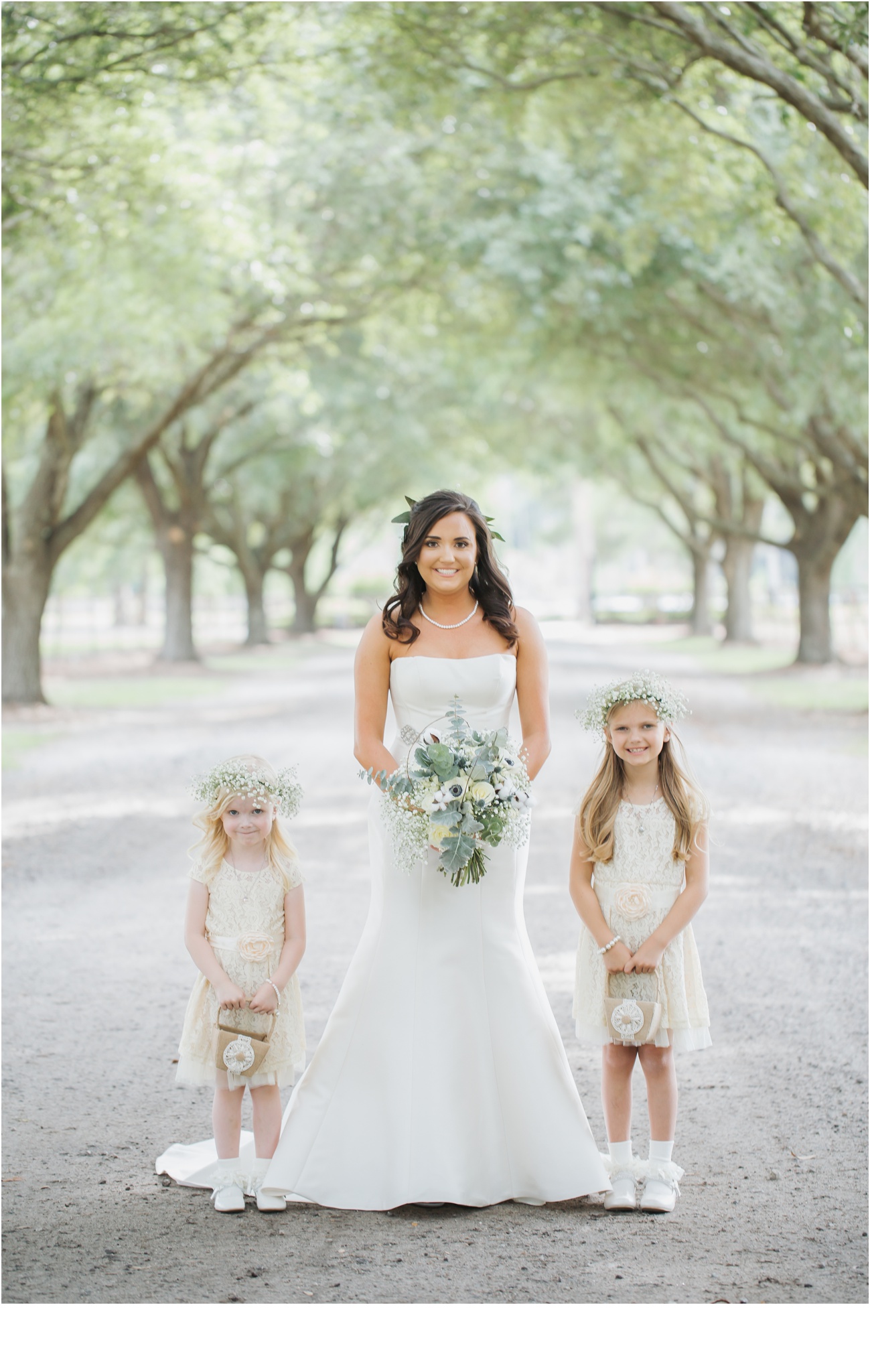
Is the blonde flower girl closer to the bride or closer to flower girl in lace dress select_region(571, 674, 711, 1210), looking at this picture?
the bride

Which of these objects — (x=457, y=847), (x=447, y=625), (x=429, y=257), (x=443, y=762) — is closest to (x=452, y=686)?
(x=447, y=625)

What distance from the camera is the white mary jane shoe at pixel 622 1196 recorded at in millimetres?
4133

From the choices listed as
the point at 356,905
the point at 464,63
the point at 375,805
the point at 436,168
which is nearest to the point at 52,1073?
the point at 375,805

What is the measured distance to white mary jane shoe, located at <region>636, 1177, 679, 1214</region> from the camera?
413 cm

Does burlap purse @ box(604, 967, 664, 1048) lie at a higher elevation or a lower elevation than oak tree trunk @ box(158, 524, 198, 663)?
lower

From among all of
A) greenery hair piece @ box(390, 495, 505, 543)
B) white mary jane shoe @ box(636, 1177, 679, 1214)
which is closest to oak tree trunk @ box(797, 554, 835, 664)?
greenery hair piece @ box(390, 495, 505, 543)

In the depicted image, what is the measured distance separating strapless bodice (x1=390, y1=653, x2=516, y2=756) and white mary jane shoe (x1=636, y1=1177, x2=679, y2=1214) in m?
1.54

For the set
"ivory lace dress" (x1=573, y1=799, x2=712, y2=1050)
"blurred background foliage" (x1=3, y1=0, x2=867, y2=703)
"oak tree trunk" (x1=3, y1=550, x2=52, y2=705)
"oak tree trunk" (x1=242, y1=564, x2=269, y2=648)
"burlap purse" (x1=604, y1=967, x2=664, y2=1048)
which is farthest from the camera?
"oak tree trunk" (x1=242, y1=564, x2=269, y2=648)

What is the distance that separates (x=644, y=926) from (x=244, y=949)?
1.29m

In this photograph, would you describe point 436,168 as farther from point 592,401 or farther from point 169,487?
point 169,487

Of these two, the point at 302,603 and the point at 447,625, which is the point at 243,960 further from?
the point at 302,603

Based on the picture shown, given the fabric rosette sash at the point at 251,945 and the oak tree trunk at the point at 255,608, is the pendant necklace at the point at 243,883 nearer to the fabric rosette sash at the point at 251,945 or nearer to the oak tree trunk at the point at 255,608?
the fabric rosette sash at the point at 251,945

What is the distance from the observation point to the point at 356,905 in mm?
8766

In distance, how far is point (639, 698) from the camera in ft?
14.1
